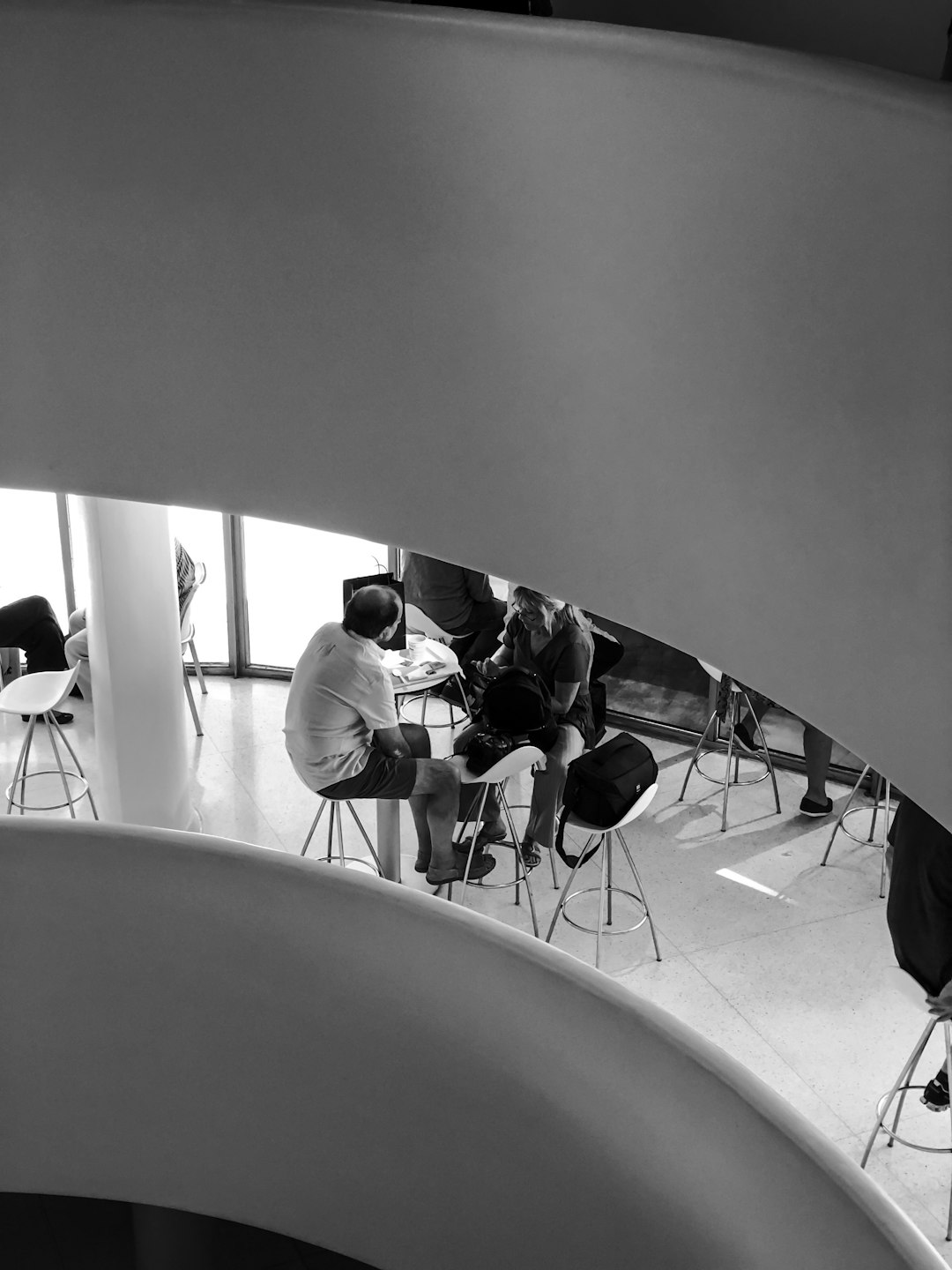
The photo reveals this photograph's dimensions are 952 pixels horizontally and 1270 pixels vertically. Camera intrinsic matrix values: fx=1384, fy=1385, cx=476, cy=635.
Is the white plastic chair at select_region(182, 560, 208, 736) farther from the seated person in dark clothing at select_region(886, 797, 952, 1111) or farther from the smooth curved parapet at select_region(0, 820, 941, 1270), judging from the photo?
the seated person in dark clothing at select_region(886, 797, 952, 1111)

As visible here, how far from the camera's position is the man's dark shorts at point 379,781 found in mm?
6164

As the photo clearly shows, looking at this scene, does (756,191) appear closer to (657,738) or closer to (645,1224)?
(645,1224)

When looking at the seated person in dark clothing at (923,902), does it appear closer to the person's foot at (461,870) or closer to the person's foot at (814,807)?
the person's foot at (461,870)

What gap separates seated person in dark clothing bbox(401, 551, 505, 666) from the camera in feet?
25.6

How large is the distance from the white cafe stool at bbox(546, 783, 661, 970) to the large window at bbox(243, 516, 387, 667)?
3.27 meters

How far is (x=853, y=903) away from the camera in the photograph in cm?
699

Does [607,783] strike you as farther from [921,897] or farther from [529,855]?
[921,897]

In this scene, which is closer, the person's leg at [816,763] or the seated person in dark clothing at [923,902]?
the seated person in dark clothing at [923,902]

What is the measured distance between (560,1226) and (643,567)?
2887 mm

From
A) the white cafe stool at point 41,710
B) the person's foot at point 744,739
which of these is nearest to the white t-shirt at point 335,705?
the white cafe stool at point 41,710

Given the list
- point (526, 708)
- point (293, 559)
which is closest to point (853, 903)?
point (526, 708)

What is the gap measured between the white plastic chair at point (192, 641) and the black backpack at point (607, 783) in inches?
100

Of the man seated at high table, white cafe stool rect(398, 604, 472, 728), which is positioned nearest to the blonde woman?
white cafe stool rect(398, 604, 472, 728)

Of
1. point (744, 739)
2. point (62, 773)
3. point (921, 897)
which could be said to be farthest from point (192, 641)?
point (921, 897)
